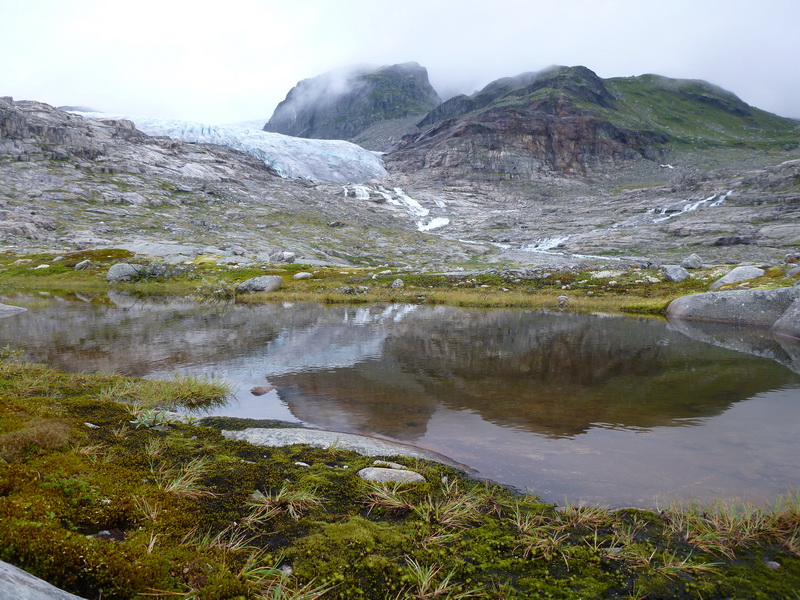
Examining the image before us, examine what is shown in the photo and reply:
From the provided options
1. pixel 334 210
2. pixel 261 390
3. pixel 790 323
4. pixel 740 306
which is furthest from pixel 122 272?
pixel 334 210

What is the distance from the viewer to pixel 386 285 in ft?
165

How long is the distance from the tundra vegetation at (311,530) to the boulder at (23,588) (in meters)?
0.65

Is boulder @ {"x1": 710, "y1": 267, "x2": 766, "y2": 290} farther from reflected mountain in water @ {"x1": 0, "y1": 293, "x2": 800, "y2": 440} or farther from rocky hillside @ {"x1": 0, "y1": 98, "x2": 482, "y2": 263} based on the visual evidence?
rocky hillside @ {"x1": 0, "y1": 98, "x2": 482, "y2": 263}

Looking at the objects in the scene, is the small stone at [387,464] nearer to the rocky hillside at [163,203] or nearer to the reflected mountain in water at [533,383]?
the reflected mountain in water at [533,383]

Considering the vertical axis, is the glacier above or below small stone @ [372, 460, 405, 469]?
above

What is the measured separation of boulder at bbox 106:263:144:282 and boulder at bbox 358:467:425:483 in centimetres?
5983

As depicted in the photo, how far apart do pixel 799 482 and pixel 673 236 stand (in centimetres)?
10887

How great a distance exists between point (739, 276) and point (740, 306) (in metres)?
15.6

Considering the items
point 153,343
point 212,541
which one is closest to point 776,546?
point 212,541

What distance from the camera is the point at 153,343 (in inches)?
769

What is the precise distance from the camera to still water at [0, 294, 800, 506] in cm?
803

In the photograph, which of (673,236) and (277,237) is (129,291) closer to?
(277,237)

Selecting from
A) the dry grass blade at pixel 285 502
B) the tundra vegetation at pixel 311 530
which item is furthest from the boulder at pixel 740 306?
the dry grass blade at pixel 285 502

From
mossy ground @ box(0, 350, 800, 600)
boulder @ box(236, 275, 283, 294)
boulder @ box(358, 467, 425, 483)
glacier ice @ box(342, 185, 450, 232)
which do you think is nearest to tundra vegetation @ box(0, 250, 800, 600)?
mossy ground @ box(0, 350, 800, 600)
